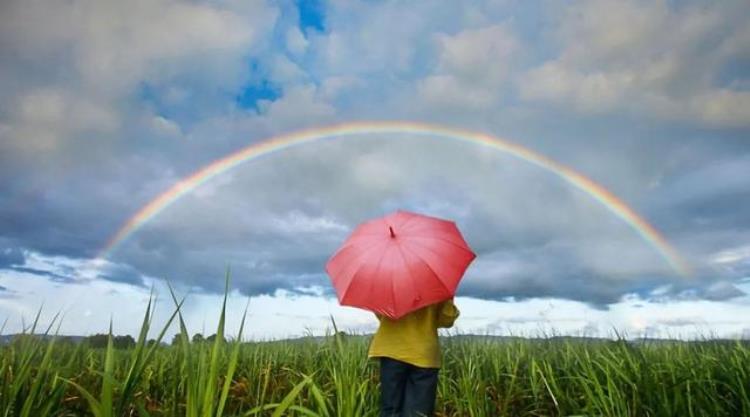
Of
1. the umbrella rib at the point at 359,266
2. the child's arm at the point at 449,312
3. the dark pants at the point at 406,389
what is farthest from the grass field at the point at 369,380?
the child's arm at the point at 449,312

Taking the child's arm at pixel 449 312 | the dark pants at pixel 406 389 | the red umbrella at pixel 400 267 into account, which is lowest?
the dark pants at pixel 406 389

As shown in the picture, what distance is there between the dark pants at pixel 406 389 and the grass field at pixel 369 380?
0.95 ft

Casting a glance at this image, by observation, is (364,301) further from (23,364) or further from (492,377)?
(492,377)

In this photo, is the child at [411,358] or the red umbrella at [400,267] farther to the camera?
the child at [411,358]

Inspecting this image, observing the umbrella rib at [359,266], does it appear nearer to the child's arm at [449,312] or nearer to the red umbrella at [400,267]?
the red umbrella at [400,267]

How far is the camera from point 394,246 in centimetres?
600

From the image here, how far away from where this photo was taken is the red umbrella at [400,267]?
5809 millimetres

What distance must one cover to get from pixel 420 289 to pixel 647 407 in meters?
2.22

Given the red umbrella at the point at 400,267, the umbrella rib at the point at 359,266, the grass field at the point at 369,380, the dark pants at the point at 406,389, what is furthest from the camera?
the dark pants at the point at 406,389

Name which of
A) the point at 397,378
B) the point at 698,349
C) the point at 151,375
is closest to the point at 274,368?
the point at 151,375

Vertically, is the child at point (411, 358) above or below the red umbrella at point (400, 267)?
below

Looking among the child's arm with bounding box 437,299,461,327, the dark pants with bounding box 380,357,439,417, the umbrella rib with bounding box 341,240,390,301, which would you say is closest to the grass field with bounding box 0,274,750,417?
the dark pants with bounding box 380,357,439,417

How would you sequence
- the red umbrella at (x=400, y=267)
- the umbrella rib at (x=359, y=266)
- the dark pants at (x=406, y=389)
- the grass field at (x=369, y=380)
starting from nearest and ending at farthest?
the grass field at (x=369, y=380) < the red umbrella at (x=400, y=267) < the umbrella rib at (x=359, y=266) < the dark pants at (x=406, y=389)

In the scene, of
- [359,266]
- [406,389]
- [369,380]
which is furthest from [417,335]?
[369,380]
